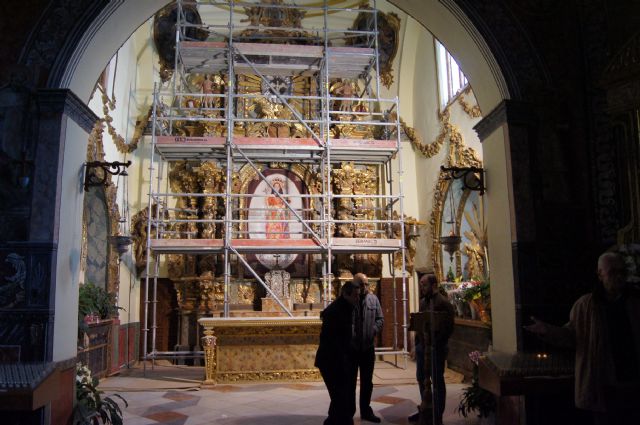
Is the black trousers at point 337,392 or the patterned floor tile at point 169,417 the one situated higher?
the black trousers at point 337,392

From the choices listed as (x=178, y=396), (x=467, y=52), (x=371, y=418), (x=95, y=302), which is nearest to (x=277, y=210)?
(x=95, y=302)

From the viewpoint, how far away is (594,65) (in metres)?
5.81

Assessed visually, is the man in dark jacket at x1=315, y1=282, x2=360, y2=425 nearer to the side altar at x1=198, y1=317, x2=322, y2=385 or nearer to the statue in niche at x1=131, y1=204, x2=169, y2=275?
the side altar at x1=198, y1=317, x2=322, y2=385

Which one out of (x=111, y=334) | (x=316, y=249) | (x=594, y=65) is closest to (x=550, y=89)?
(x=594, y=65)

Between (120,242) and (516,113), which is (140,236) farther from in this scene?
(516,113)

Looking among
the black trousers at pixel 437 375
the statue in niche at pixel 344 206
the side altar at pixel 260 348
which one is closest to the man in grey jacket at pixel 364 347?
the black trousers at pixel 437 375

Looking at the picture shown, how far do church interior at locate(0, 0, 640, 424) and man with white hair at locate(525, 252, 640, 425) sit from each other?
0.66 meters

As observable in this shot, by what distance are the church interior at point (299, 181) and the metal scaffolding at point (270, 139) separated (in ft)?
0.24

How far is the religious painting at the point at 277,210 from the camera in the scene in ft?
44.7

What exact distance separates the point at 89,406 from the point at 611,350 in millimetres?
4944

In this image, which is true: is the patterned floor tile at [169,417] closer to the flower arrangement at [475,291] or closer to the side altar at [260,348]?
the side altar at [260,348]

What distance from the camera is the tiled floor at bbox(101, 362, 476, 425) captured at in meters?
6.89

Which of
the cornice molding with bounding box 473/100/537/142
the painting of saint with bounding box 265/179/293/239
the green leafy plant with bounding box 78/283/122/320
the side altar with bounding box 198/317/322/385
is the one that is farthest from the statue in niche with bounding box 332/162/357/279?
the cornice molding with bounding box 473/100/537/142

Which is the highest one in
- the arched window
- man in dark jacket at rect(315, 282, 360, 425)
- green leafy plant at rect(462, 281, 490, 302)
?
the arched window
